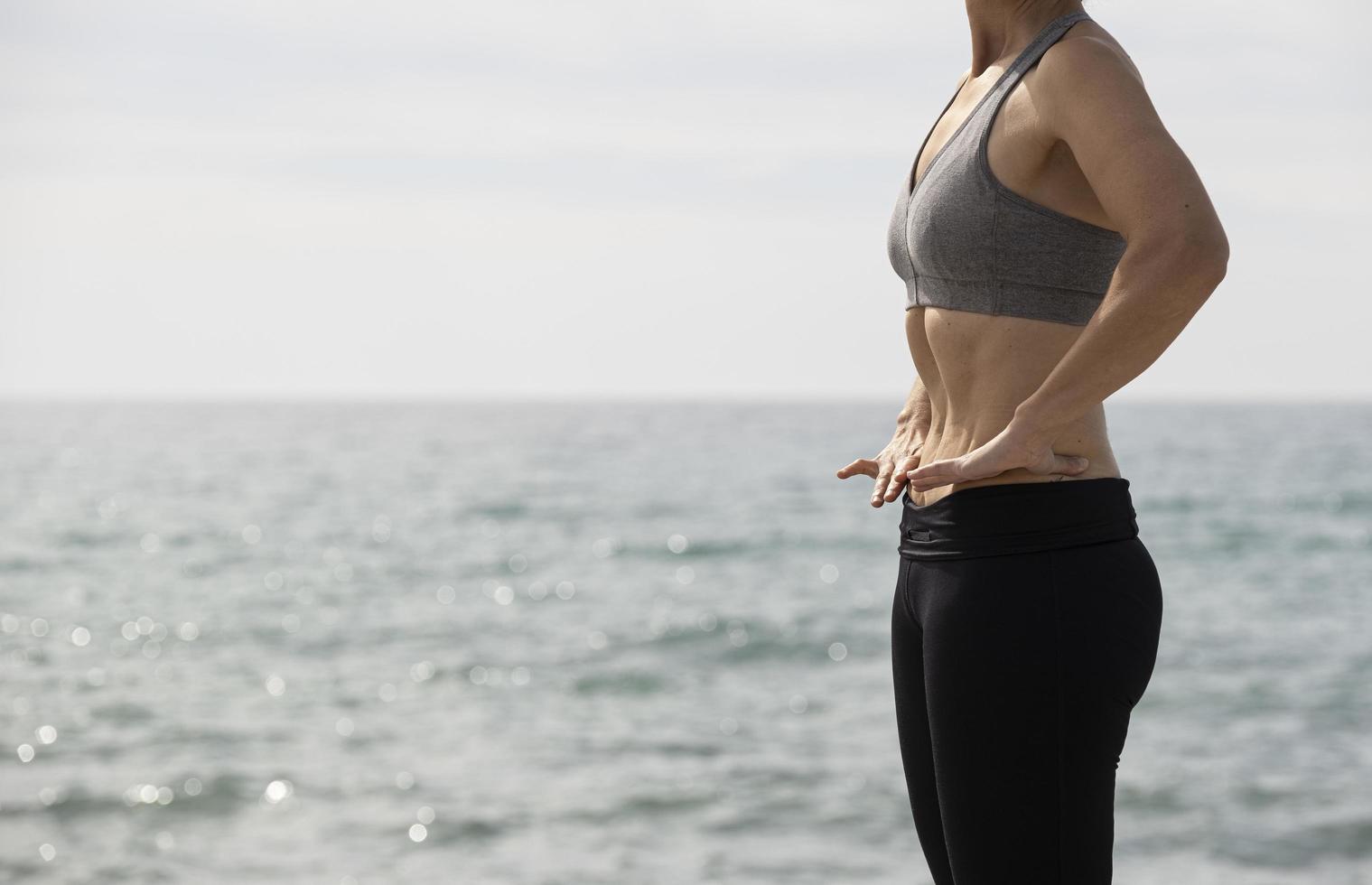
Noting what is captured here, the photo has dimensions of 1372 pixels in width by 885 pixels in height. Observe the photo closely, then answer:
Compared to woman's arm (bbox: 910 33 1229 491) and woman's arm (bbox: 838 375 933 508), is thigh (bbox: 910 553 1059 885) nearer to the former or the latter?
woman's arm (bbox: 910 33 1229 491)

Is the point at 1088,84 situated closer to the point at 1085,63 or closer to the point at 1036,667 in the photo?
the point at 1085,63

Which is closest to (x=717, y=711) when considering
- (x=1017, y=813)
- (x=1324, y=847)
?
(x=1324, y=847)

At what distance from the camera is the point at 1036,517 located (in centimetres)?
203

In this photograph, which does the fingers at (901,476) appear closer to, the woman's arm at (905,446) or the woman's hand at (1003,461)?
the woman's arm at (905,446)

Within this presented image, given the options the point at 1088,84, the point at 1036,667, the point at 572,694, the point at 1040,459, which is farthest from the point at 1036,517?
the point at 572,694

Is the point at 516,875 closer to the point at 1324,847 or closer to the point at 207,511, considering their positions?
the point at 1324,847

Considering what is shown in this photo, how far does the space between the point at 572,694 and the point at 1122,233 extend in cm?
1240

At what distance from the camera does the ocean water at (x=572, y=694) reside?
29.3 ft

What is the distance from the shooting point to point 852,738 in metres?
11.5

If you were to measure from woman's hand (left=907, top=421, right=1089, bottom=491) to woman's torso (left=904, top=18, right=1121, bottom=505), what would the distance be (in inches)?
0.9

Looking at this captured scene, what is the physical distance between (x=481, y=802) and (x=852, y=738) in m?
3.42

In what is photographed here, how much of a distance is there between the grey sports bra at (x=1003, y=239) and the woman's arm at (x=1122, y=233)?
11cm

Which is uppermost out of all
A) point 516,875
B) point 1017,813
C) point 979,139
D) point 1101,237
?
point 979,139

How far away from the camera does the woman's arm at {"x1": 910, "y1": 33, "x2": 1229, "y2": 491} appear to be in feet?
6.01
